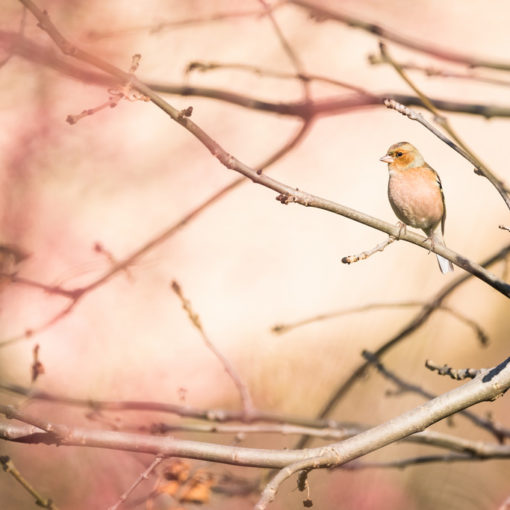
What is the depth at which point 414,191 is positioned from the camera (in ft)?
5.85

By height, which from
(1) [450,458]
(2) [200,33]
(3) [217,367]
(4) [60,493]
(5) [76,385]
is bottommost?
(4) [60,493]

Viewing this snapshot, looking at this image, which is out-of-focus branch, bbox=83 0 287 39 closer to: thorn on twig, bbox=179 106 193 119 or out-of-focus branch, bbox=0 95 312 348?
out-of-focus branch, bbox=0 95 312 348

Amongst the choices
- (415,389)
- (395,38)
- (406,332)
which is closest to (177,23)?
(395,38)

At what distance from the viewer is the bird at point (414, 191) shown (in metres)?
1.74

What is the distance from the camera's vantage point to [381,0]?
87.7 inches

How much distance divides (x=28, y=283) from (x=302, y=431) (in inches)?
26.5

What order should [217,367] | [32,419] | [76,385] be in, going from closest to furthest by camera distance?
[32,419]
[76,385]
[217,367]

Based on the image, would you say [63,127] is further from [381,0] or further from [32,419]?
[381,0]

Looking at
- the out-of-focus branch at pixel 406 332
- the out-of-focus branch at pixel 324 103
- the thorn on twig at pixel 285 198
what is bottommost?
the thorn on twig at pixel 285 198

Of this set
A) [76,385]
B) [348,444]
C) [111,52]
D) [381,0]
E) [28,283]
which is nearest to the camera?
[348,444]

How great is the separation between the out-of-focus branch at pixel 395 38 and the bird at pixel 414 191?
0.89 feet

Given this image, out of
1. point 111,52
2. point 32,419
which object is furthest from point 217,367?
point 32,419

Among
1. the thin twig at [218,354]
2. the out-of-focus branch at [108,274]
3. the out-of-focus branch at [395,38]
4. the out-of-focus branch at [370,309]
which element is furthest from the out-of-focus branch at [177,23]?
the out-of-focus branch at [370,309]

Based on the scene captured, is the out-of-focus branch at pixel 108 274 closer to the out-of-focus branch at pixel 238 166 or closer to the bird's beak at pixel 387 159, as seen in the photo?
the bird's beak at pixel 387 159
